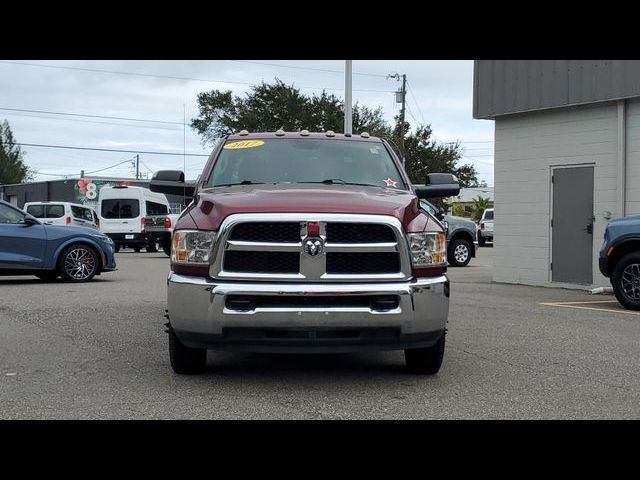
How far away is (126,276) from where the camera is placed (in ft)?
54.5

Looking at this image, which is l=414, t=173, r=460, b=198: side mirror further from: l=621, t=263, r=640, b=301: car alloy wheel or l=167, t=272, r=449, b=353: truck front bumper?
l=621, t=263, r=640, b=301: car alloy wheel

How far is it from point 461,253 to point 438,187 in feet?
49.8

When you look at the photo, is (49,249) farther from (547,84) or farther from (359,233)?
(359,233)

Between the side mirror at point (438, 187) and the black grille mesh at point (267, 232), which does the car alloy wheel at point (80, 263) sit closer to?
the side mirror at point (438, 187)

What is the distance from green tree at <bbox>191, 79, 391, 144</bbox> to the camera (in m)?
53.5

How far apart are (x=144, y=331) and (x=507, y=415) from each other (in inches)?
185

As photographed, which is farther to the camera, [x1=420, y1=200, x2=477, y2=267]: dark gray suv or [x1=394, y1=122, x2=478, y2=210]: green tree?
[x1=394, y1=122, x2=478, y2=210]: green tree

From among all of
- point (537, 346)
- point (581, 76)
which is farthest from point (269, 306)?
point (581, 76)

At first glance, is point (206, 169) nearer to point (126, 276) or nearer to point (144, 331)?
point (144, 331)

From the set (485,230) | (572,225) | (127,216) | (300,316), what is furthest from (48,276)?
(485,230)

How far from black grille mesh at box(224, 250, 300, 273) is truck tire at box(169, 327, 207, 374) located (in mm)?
816

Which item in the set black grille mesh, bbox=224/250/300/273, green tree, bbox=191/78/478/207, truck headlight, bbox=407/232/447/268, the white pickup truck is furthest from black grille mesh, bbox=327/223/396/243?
green tree, bbox=191/78/478/207

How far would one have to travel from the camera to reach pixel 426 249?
5.63 meters
